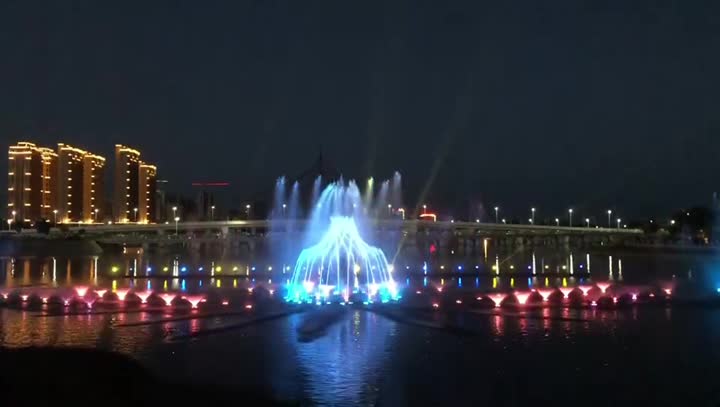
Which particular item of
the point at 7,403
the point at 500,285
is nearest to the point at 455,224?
the point at 500,285

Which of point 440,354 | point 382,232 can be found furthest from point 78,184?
point 440,354

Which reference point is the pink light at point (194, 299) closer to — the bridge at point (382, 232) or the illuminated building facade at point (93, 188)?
the bridge at point (382, 232)

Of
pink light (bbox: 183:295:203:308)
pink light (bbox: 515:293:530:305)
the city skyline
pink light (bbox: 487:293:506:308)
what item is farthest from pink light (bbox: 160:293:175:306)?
the city skyline

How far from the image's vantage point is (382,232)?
10794 centimetres

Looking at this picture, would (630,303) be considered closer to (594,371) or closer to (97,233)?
(594,371)

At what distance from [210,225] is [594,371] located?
102967mm

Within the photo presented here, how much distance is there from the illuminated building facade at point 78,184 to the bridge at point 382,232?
56.7m

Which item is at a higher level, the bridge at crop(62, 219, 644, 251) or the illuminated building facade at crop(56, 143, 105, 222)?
the illuminated building facade at crop(56, 143, 105, 222)

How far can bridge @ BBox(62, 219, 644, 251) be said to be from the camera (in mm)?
107556

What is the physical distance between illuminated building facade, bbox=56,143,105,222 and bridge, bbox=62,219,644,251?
56656mm

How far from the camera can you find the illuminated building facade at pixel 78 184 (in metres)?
170

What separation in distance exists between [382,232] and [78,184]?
9855cm

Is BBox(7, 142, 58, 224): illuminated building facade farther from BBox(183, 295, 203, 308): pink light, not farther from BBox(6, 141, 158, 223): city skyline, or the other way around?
BBox(183, 295, 203, 308): pink light

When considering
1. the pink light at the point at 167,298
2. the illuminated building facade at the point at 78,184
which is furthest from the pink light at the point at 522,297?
the illuminated building facade at the point at 78,184
